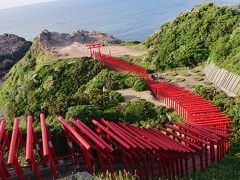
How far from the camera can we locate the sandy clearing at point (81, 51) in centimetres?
5747

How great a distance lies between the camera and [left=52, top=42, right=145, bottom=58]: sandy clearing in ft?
189

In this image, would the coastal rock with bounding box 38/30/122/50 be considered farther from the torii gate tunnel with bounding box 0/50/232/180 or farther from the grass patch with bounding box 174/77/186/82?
the torii gate tunnel with bounding box 0/50/232/180

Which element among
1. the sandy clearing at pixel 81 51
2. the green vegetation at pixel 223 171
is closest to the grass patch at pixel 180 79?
the sandy clearing at pixel 81 51

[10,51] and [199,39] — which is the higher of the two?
[199,39]

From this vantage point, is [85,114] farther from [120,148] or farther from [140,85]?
[140,85]

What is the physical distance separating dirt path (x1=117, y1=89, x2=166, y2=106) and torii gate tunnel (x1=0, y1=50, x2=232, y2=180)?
806 centimetres

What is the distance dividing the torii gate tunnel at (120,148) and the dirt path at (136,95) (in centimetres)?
806

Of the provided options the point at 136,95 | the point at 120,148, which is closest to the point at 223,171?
the point at 120,148

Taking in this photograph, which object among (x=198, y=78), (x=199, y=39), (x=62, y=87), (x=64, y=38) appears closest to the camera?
(x=198, y=78)

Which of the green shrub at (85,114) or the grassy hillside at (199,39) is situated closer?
the green shrub at (85,114)

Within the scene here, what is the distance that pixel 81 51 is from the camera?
195ft

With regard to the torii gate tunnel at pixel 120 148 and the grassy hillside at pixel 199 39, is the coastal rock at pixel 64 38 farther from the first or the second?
the torii gate tunnel at pixel 120 148

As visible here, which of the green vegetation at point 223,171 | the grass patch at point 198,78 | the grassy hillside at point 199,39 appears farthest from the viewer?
the grassy hillside at point 199,39

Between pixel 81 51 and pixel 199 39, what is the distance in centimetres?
1673
